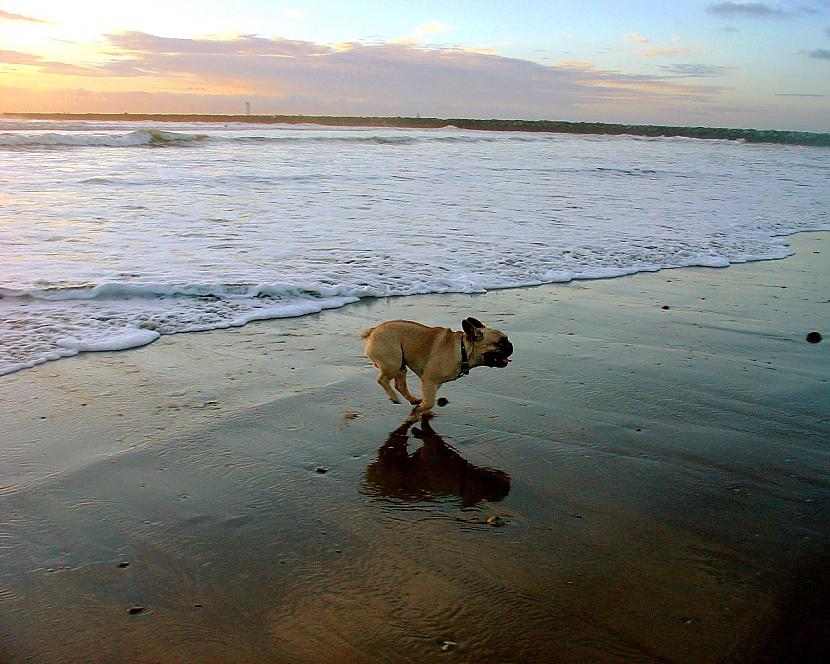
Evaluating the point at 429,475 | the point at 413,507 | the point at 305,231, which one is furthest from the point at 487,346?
the point at 305,231

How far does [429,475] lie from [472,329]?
1221 millimetres

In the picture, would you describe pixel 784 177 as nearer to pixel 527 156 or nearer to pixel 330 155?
pixel 527 156

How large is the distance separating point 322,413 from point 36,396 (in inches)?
86.4

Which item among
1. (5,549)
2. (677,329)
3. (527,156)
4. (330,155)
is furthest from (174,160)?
(5,549)

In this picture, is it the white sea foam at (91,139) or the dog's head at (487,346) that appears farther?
the white sea foam at (91,139)

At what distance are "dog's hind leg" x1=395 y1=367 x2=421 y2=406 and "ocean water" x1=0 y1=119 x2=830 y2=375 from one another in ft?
8.63

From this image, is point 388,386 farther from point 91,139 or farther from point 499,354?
point 91,139

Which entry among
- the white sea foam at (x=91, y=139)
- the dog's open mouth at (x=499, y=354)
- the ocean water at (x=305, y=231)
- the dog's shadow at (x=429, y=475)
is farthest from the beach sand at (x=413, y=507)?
the white sea foam at (x=91, y=139)

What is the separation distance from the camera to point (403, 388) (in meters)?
6.02

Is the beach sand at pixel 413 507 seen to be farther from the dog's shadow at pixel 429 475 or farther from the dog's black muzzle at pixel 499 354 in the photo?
the dog's black muzzle at pixel 499 354

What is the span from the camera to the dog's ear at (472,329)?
5496 mm

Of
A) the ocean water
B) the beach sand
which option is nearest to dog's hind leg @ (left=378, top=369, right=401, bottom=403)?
the beach sand

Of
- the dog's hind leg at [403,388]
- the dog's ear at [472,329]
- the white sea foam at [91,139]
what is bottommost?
the dog's hind leg at [403,388]

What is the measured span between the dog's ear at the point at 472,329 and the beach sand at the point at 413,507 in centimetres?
61
